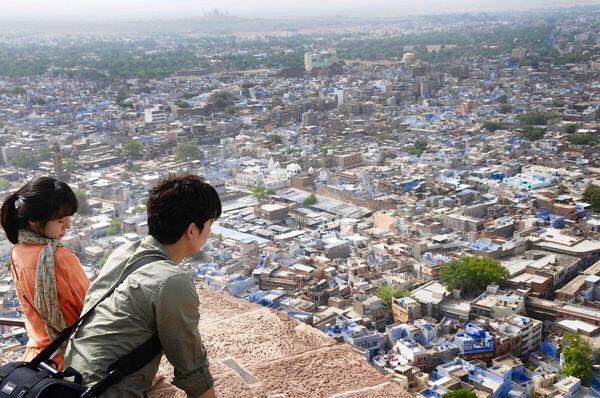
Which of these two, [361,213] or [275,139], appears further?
[275,139]

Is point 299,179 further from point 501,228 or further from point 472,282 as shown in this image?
point 472,282

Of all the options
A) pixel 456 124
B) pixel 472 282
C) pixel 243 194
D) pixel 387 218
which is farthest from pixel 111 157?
pixel 472 282

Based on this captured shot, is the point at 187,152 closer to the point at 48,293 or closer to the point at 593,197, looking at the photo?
the point at 593,197

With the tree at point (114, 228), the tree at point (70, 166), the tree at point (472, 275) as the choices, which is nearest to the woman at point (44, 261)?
the tree at point (472, 275)

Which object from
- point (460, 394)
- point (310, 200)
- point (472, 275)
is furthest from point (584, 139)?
point (460, 394)

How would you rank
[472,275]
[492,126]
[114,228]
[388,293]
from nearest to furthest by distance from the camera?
[388,293] → [472,275] → [114,228] → [492,126]

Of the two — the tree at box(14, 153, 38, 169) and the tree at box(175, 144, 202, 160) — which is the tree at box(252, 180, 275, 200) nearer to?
the tree at box(175, 144, 202, 160)

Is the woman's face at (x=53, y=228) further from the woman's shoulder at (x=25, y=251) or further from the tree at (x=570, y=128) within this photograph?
the tree at (x=570, y=128)
